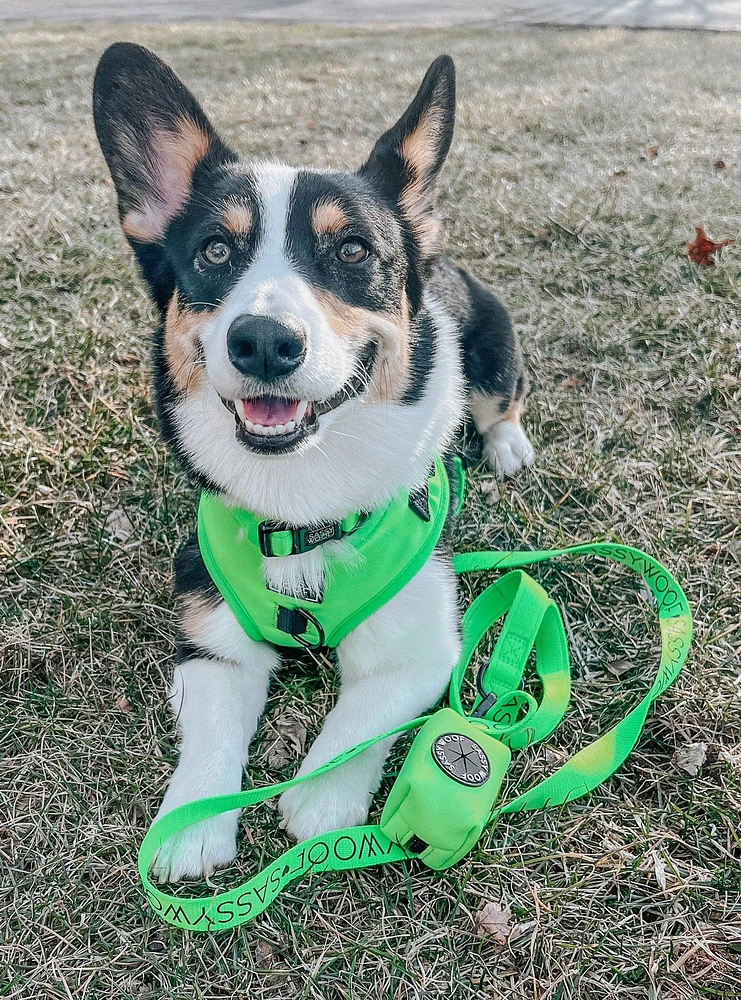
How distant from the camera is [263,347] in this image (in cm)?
170

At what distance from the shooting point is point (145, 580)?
8.64ft

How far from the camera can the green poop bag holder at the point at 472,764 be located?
178 centimetres

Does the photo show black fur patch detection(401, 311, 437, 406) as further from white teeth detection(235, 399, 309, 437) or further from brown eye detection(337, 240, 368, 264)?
white teeth detection(235, 399, 309, 437)

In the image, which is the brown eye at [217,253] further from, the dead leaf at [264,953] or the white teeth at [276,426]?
the dead leaf at [264,953]

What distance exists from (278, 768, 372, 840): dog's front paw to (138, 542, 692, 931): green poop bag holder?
0.06m

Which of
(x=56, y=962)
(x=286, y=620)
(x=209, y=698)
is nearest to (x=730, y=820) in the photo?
(x=286, y=620)

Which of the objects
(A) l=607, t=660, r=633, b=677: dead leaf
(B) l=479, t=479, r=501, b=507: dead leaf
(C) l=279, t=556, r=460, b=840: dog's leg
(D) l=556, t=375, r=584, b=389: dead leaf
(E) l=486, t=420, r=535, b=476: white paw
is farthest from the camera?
(D) l=556, t=375, r=584, b=389: dead leaf

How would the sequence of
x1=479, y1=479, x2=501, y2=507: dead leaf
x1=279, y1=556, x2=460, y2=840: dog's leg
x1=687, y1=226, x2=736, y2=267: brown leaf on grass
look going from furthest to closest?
x1=687, y1=226, x2=736, y2=267: brown leaf on grass
x1=479, y1=479, x2=501, y2=507: dead leaf
x1=279, y1=556, x2=460, y2=840: dog's leg

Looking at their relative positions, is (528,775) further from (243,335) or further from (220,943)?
(243,335)

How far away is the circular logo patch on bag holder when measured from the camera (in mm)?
1844

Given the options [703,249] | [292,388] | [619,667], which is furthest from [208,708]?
[703,249]

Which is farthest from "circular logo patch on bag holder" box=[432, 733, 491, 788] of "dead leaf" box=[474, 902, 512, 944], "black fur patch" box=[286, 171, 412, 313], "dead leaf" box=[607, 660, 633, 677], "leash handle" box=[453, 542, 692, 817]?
"black fur patch" box=[286, 171, 412, 313]

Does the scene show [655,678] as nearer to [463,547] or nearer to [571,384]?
[463,547]

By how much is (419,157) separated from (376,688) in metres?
1.56
